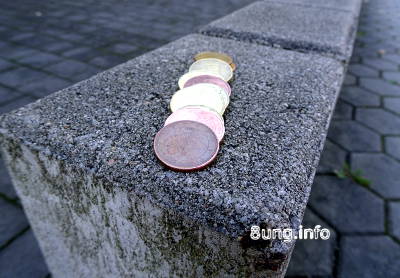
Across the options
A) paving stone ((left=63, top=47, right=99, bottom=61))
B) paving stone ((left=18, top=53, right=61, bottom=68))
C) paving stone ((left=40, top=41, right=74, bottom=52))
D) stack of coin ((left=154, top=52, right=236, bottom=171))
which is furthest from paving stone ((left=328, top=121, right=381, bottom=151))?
paving stone ((left=40, top=41, right=74, bottom=52))

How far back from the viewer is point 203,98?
96 cm

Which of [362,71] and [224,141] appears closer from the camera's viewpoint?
[224,141]

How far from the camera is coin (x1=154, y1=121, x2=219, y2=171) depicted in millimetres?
765

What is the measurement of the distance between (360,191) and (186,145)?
155 cm

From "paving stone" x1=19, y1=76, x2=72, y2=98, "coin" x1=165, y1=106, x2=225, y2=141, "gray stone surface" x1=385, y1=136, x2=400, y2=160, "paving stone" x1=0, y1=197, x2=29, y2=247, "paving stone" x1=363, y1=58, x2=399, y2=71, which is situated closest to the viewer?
→ "coin" x1=165, y1=106, x2=225, y2=141

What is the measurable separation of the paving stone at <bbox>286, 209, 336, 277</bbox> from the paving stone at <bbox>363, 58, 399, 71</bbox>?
2639 millimetres

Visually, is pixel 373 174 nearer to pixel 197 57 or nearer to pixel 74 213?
pixel 197 57

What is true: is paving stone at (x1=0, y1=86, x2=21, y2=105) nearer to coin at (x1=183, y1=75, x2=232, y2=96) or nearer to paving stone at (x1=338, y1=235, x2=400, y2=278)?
coin at (x1=183, y1=75, x2=232, y2=96)

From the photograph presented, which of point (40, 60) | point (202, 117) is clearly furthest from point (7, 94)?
point (202, 117)

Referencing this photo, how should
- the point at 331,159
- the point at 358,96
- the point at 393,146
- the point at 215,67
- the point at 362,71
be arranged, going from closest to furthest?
1. the point at 215,67
2. the point at 331,159
3. the point at 393,146
4. the point at 358,96
5. the point at 362,71

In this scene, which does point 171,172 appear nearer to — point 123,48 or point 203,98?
point 203,98

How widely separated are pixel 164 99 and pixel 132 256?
1.71 ft

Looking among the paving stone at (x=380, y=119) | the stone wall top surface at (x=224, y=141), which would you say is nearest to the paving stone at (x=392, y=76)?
the paving stone at (x=380, y=119)

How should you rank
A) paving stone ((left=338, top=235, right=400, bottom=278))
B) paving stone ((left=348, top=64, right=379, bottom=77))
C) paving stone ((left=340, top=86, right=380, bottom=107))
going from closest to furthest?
paving stone ((left=338, top=235, right=400, bottom=278)) < paving stone ((left=340, top=86, right=380, bottom=107)) < paving stone ((left=348, top=64, right=379, bottom=77))
